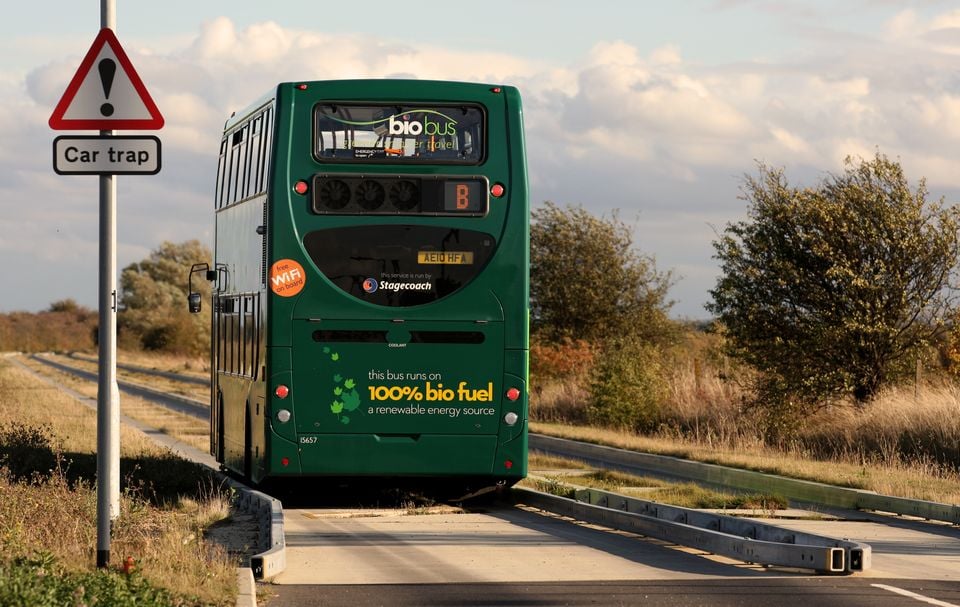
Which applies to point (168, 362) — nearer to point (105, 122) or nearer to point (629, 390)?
point (629, 390)

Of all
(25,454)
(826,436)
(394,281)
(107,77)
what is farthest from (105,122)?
(826,436)

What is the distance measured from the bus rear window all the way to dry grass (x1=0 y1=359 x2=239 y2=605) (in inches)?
158

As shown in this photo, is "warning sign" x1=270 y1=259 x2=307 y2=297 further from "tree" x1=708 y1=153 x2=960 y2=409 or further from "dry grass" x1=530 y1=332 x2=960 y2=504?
"tree" x1=708 y1=153 x2=960 y2=409

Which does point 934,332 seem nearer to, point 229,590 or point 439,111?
point 439,111

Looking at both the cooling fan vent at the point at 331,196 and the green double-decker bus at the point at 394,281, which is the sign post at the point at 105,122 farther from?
the cooling fan vent at the point at 331,196

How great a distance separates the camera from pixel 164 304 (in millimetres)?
118250

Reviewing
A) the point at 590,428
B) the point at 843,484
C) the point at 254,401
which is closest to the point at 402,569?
the point at 254,401

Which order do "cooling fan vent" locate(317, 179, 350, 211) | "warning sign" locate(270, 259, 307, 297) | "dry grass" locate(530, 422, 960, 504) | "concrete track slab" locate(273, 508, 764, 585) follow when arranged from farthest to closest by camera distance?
"dry grass" locate(530, 422, 960, 504) < "cooling fan vent" locate(317, 179, 350, 211) < "warning sign" locate(270, 259, 307, 297) < "concrete track slab" locate(273, 508, 764, 585)

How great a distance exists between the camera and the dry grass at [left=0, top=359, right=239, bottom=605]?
400 inches

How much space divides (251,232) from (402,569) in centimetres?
640

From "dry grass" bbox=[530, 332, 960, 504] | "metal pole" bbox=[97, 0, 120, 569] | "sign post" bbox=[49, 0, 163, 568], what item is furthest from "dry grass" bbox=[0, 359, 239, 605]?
"dry grass" bbox=[530, 332, 960, 504]

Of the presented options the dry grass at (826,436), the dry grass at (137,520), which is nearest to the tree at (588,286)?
the dry grass at (826,436)

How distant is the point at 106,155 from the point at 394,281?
6073 millimetres

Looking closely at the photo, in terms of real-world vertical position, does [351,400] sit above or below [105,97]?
below
